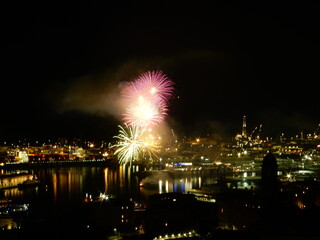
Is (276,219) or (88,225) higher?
(276,219)

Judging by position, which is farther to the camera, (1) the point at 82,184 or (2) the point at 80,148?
(2) the point at 80,148

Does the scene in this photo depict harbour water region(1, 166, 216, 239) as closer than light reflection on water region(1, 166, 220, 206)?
Yes

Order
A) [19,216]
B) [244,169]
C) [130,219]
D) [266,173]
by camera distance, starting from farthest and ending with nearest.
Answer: [244,169] < [19,216] < [130,219] < [266,173]

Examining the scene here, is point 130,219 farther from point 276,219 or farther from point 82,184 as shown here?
point 82,184

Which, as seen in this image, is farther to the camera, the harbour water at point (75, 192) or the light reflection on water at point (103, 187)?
the light reflection on water at point (103, 187)

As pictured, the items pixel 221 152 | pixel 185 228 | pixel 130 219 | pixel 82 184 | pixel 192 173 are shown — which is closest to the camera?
pixel 185 228

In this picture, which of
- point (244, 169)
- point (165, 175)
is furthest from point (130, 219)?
point (244, 169)

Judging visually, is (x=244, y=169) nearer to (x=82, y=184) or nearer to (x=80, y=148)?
(x=82, y=184)

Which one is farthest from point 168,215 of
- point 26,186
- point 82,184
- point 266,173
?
point 26,186

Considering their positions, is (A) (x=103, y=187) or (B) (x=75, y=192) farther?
(A) (x=103, y=187)
